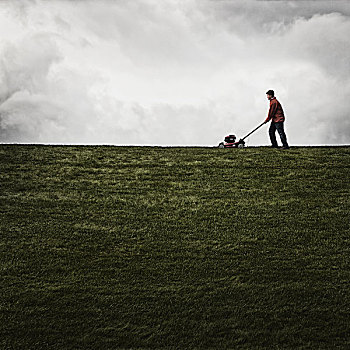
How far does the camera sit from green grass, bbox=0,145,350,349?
556 centimetres

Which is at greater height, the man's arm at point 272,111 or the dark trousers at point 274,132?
the man's arm at point 272,111

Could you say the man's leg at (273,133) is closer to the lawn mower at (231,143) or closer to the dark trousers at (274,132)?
the dark trousers at (274,132)

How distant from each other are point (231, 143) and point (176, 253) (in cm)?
782

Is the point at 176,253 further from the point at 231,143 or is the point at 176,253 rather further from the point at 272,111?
the point at 231,143

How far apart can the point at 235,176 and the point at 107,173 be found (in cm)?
346

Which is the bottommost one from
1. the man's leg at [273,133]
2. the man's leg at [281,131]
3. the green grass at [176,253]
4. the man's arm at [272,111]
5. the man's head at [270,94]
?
the green grass at [176,253]

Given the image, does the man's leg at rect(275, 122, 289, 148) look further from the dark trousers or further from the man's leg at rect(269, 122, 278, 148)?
the man's leg at rect(269, 122, 278, 148)

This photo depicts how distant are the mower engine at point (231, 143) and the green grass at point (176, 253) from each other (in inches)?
63.7

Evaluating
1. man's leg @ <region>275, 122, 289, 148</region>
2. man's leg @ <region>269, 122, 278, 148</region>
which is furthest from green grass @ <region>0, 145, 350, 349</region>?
man's leg @ <region>269, 122, 278, 148</region>

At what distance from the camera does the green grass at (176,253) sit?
556 cm

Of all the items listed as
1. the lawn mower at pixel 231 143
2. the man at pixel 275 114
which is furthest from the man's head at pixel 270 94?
the lawn mower at pixel 231 143

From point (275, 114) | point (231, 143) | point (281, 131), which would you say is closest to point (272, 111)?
point (275, 114)

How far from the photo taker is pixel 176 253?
7.58m

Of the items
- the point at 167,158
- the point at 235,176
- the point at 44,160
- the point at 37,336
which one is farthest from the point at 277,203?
the point at 44,160
